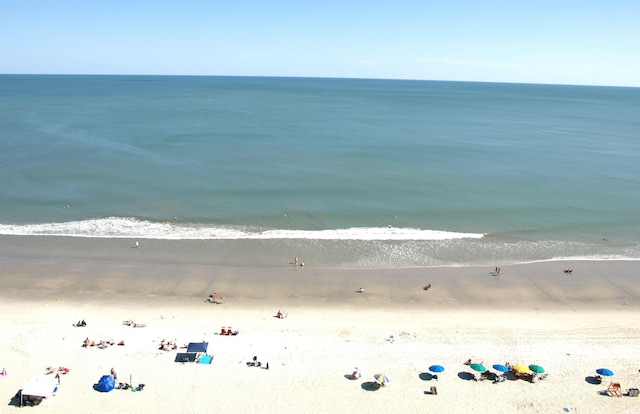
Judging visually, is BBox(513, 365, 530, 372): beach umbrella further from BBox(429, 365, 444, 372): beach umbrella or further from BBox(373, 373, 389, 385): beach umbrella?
BBox(373, 373, 389, 385): beach umbrella

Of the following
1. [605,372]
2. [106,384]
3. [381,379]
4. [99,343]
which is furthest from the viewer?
[99,343]

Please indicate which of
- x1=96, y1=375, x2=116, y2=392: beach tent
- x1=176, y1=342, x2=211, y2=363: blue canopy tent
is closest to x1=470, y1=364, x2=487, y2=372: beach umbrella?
x1=176, y1=342, x2=211, y2=363: blue canopy tent

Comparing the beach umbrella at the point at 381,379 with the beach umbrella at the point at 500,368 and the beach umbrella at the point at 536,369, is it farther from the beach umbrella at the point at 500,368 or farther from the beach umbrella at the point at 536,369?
the beach umbrella at the point at 536,369

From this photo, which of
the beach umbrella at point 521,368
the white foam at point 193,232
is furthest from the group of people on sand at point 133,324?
the beach umbrella at point 521,368

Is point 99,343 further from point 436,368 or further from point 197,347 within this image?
point 436,368

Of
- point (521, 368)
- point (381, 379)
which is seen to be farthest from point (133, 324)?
point (521, 368)

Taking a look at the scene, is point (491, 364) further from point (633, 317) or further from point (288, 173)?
point (288, 173)
